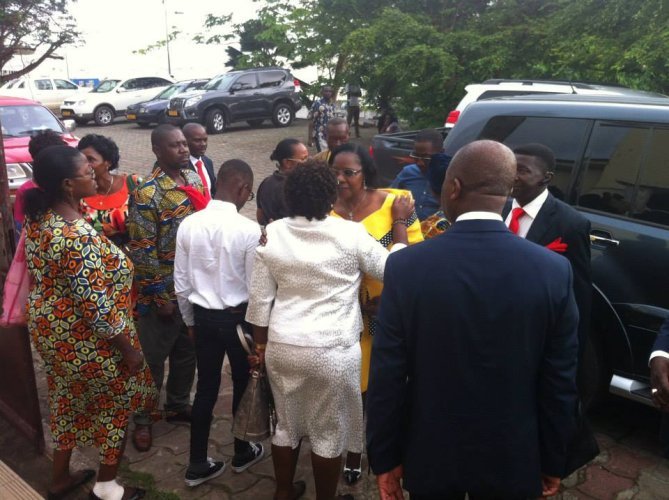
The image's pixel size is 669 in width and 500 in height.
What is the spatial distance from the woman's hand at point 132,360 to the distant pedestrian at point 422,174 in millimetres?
2226

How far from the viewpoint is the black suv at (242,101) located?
18.4 metres

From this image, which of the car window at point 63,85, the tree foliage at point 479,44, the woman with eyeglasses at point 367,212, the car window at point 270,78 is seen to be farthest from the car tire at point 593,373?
the car window at point 63,85

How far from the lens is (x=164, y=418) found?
4047 millimetres

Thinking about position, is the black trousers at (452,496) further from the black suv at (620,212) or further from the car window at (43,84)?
the car window at (43,84)

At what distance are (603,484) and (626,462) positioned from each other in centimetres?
29

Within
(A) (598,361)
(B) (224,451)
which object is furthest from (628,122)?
(B) (224,451)

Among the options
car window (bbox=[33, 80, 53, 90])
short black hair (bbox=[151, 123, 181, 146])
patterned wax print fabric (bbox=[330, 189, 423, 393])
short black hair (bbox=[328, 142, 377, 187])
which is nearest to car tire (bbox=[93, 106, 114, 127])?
car window (bbox=[33, 80, 53, 90])

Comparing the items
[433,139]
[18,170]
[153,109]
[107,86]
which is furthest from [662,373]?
[107,86]

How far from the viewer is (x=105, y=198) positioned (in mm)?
3771

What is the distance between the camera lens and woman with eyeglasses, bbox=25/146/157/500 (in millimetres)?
2721

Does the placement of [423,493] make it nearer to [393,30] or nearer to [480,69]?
[480,69]

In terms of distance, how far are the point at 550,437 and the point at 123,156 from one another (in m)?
14.4

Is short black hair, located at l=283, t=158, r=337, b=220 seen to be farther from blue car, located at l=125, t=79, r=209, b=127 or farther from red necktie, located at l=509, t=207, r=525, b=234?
blue car, located at l=125, t=79, r=209, b=127

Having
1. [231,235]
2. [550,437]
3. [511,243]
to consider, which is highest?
[511,243]
